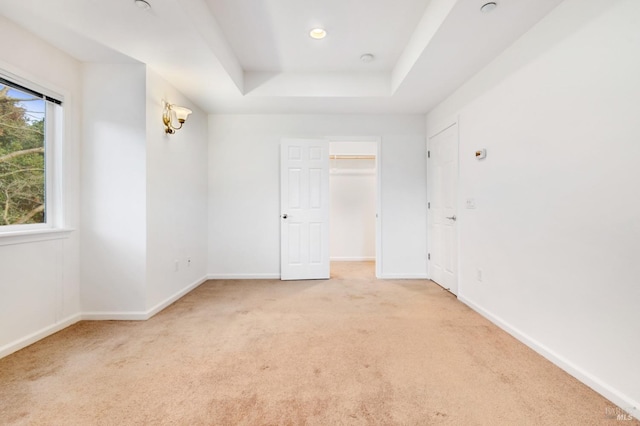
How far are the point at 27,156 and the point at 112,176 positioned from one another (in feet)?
1.84

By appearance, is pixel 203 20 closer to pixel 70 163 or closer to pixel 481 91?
pixel 70 163

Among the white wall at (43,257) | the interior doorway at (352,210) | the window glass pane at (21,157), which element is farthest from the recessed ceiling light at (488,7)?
the interior doorway at (352,210)

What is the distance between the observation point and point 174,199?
10.3 feet

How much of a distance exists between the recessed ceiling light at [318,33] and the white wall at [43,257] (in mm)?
2171

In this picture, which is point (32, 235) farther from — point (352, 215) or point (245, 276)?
point (352, 215)

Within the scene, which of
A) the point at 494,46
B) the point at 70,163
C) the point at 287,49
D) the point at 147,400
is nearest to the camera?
the point at 147,400

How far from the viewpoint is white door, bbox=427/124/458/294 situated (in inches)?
132

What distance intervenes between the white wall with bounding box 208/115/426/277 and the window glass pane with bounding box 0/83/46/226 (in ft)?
6.33

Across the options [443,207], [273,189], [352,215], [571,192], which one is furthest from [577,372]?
[352,215]

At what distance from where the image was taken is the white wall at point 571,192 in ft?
4.83

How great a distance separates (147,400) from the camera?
152 centimetres

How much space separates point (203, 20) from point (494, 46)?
2.38m

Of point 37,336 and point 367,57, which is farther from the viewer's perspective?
point 367,57

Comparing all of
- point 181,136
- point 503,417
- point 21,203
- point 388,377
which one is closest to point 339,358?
point 388,377
